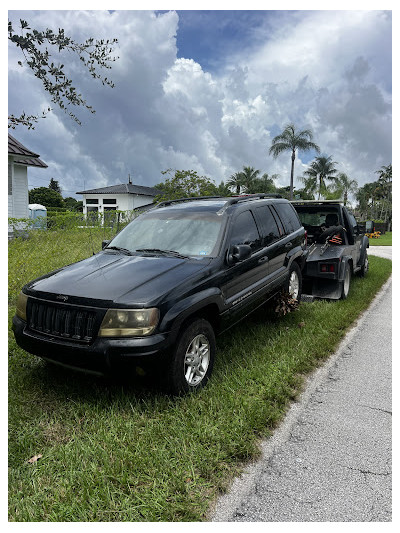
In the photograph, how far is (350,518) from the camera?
7.55 ft

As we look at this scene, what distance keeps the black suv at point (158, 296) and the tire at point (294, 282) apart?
0.94 meters

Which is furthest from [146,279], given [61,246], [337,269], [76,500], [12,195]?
[12,195]

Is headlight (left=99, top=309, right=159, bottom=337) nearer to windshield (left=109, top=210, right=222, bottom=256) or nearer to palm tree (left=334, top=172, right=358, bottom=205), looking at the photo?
windshield (left=109, top=210, right=222, bottom=256)

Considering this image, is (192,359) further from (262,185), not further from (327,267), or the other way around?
(262,185)

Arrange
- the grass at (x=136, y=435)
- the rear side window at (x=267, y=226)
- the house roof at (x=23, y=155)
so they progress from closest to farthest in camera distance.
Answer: the grass at (x=136, y=435) → the rear side window at (x=267, y=226) → the house roof at (x=23, y=155)

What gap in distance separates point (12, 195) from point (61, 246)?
12.4 meters

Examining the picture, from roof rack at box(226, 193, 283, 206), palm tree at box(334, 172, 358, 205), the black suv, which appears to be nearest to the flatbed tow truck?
roof rack at box(226, 193, 283, 206)

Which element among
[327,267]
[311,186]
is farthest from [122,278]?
[311,186]

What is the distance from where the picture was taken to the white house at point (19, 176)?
18125 millimetres

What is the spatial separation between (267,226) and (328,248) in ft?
8.70

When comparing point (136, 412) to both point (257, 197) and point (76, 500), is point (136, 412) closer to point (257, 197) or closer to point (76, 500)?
point (76, 500)

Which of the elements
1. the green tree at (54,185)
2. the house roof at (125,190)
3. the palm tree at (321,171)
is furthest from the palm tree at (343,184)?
the green tree at (54,185)

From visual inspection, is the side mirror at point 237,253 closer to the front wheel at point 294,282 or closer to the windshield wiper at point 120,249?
the windshield wiper at point 120,249

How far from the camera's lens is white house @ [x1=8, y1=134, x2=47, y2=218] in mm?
18125
